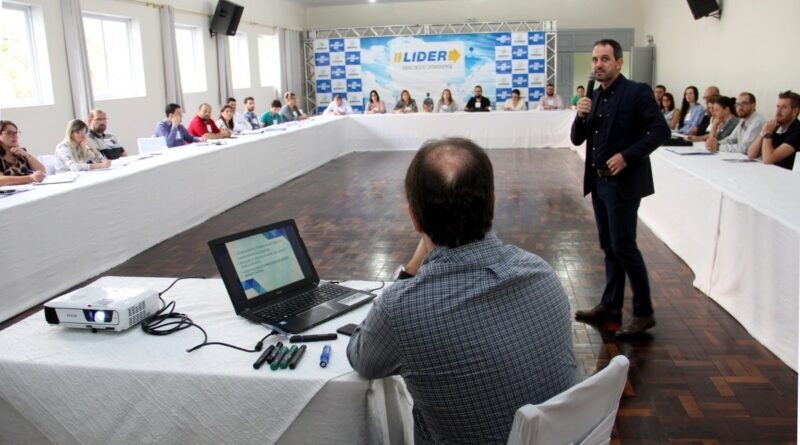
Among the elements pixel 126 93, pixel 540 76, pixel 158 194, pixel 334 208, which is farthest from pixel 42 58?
pixel 540 76

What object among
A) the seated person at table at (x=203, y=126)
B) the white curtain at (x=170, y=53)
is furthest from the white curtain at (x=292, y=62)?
the seated person at table at (x=203, y=126)

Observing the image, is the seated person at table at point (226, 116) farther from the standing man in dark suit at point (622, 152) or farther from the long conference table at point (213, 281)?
the standing man in dark suit at point (622, 152)

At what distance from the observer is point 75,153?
17.9ft

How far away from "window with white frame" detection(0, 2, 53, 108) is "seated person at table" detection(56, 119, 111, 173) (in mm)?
2142

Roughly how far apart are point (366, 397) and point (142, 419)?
0.56 m

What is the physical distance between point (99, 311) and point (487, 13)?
567 inches

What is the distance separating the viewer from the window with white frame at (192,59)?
35.0 ft

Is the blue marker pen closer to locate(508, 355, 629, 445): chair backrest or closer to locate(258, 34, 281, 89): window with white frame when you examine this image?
locate(508, 355, 629, 445): chair backrest

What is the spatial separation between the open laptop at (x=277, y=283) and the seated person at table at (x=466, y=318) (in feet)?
1.83

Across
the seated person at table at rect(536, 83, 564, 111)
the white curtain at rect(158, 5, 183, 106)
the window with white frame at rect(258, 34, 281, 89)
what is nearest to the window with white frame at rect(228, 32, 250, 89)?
the window with white frame at rect(258, 34, 281, 89)

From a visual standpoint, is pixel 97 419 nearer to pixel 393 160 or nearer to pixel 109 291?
pixel 109 291

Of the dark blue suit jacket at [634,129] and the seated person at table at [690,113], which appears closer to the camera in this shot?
the dark blue suit jacket at [634,129]

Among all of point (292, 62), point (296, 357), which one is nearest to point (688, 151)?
point (296, 357)

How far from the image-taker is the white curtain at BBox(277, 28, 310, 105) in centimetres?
1391
